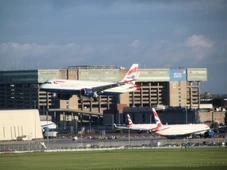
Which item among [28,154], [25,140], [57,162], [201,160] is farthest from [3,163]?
[25,140]

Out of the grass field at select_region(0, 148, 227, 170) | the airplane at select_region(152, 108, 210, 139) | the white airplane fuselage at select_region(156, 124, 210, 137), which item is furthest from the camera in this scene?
the white airplane fuselage at select_region(156, 124, 210, 137)

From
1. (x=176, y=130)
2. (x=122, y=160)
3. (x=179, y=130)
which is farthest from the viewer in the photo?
(x=179, y=130)

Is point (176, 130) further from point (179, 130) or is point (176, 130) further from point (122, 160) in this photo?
point (122, 160)

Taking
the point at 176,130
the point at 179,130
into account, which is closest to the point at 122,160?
the point at 176,130

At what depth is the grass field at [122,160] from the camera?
348 ft

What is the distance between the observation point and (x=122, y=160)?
388ft

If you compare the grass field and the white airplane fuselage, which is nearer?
A: the grass field

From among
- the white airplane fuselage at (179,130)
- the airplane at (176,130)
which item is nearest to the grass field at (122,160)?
the airplane at (176,130)

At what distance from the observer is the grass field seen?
106000 mm

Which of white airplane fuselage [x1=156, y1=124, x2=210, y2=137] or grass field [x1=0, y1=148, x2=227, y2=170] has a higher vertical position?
white airplane fuselage [x1=156, y1=124, x2=210, y2=137]

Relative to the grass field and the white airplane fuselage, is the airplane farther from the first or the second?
the grass field

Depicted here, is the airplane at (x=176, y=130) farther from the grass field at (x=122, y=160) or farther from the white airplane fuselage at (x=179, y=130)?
the grass field at (x=122, y=160)

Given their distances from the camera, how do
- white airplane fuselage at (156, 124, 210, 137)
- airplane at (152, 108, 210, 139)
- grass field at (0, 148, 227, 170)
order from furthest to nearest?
white airplane fuselage at (156, 124, 210, 137), airplane at (152, 108, 210, 139), grass field at (0, 148, 227, 170)

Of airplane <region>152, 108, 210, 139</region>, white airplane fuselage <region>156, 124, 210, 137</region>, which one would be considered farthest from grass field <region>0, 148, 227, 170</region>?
white airplane fuselage <region>156, 124, 210, 137</region>
